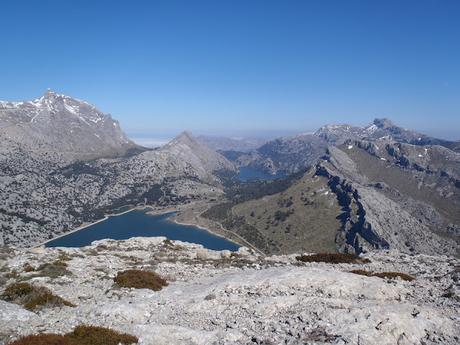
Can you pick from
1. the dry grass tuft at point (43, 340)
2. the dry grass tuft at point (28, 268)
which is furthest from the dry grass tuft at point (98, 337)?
the dry grass tuft at point (28, 268)

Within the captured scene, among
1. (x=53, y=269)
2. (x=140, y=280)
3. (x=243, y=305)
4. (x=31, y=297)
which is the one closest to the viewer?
(x=243, y=305)

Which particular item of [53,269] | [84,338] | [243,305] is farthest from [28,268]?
[243,305]

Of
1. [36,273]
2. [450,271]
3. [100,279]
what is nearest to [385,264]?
[450,271]

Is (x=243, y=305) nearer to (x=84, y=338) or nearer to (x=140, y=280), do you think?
(x=84, y=338)

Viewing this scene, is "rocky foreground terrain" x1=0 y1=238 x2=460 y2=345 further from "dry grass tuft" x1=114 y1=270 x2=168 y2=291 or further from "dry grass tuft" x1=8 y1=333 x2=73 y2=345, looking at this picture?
"dry grass tuft" x1=8 y1=333 x2=73 y2=345

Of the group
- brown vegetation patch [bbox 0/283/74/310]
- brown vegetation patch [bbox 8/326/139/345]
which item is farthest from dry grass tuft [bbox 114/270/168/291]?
brown vegetation patch [bbox 8/326/139/345]

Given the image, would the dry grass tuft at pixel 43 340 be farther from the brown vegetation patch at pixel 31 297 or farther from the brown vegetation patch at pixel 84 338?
the brown vegetation patch at pixel 31 297
